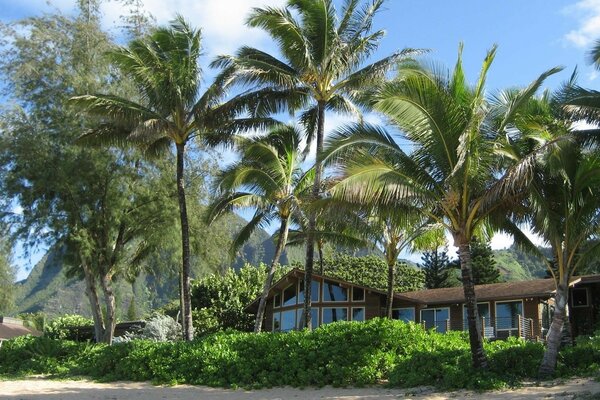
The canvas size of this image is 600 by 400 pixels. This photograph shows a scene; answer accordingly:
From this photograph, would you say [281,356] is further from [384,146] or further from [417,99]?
[417,99]

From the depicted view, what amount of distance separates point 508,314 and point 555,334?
1620 centimetres

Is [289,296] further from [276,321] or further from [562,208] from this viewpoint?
[562,208]

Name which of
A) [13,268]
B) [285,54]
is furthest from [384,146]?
[13,268]

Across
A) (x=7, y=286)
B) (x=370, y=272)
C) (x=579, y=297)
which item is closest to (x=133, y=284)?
(x=7, y=286)

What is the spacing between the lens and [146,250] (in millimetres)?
25562

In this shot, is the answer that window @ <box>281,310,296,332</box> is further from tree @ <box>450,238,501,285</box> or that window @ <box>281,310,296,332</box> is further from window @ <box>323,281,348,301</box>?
tree @ <box>450,238,501,285</box>

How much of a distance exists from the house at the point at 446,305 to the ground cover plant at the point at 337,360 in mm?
9380

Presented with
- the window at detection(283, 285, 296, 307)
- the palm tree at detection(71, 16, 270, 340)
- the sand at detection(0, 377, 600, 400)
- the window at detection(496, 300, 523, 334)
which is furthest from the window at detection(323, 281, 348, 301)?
the sand at detection(0, 377, 600, 400)

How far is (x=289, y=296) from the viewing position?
32.6m

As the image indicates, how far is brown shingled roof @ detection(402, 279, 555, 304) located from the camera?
1029 inches

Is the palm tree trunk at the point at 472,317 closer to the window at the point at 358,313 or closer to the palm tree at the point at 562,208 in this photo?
the palm tree at the point at 562,208

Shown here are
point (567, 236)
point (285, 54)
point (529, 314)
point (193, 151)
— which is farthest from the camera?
point (529, 314)

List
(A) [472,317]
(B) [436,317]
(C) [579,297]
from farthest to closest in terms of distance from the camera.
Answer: (B) [436,317] < (C) [579,297] < (A) [472,317]

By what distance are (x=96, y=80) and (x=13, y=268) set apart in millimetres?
20448
